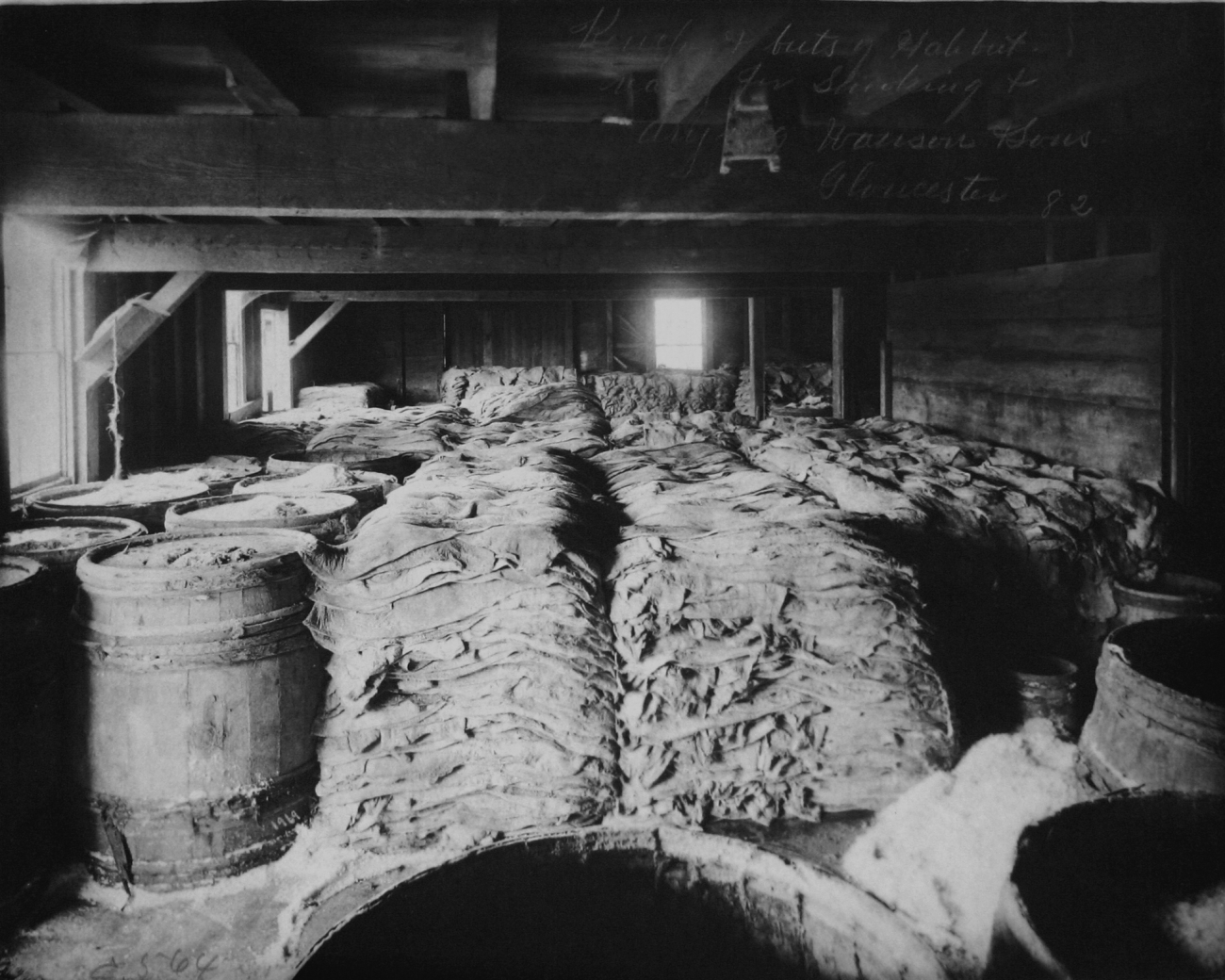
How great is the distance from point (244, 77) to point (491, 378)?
15.2 metres

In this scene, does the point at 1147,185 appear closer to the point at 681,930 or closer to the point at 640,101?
the point at 640,101

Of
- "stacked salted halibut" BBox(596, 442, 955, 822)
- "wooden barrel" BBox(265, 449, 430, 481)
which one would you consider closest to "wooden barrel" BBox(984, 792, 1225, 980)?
"stacked salted halibut" BBox(596, 442, 955, 822)

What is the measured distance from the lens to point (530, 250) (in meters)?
6.89

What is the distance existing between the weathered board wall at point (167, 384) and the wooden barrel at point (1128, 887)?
683 centimetres

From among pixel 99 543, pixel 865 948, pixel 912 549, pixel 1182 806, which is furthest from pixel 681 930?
pixel 99 543

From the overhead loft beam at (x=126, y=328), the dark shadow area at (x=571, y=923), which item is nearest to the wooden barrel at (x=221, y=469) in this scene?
the overhead loft beam at (x=126, y=328)

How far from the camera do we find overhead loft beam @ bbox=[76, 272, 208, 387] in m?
6.18

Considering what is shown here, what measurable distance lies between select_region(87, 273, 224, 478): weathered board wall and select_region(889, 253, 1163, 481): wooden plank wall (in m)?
6.58

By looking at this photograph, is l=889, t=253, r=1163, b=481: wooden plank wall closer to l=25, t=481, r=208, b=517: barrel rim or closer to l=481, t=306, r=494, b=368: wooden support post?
l=25, t=481, r=208, b=517: barrel rim

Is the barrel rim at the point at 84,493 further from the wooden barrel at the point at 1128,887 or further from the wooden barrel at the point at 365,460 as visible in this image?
the wooden barrel at the point at 1128,887

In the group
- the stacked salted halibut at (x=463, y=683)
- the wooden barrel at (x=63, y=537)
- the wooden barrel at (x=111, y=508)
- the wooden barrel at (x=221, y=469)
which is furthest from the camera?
the wooden barrel at (x=221, y=469)

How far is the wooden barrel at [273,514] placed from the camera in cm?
404

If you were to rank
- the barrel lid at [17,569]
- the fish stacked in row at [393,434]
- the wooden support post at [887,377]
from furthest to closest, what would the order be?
the wooden support post at [887,377], the fish stacked in row at [393,434], the barrel lid at [17,569]

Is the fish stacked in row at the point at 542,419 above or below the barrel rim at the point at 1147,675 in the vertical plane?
above
